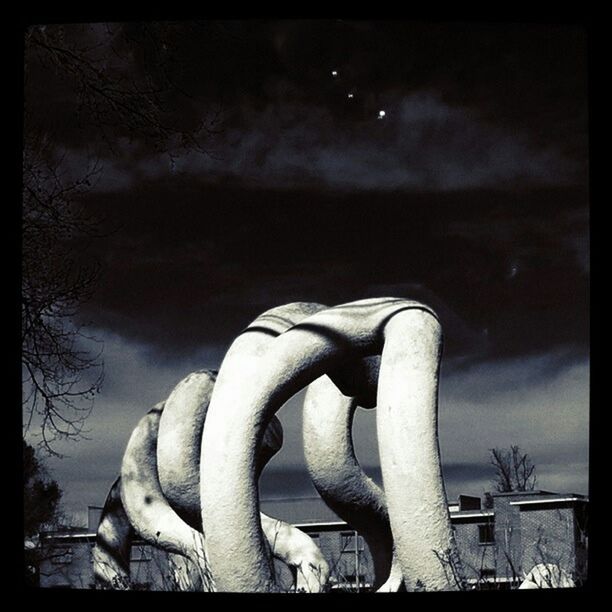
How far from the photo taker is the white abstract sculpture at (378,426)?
7816 millimetres

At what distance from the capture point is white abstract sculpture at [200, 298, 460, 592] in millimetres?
7816

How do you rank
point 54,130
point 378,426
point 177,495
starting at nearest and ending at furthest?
point 378,426
point 177,495
point 54,130

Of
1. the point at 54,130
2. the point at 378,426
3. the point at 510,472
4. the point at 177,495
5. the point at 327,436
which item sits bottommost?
the point at 177,495

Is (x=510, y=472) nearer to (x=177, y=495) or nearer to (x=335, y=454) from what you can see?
(x=177, y=495)

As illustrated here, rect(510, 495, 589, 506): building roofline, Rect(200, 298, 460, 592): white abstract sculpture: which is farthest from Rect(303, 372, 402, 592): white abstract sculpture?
Rect(510, 495, 589, 506): building roofline

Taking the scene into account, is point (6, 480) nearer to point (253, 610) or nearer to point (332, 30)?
point (253, 610)

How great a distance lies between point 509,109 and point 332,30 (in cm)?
544

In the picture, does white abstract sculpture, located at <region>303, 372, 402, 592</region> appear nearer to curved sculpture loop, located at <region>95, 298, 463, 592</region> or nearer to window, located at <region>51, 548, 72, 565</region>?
curved sculpture loop, located at <region>95, 298, 463, 592</region>

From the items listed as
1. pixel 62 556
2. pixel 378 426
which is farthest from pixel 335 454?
pixel 62 556

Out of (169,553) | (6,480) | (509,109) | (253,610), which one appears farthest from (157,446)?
(509,109)

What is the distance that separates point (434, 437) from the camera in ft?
26.2

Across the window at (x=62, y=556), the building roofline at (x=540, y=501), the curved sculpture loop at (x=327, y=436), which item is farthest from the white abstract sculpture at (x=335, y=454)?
the building roofline at (x=540, y=501)

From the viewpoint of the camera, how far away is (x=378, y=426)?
8172 millimetres

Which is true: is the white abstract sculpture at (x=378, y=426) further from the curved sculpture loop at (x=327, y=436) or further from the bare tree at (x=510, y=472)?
the bare tree at (x=510, y=472)
